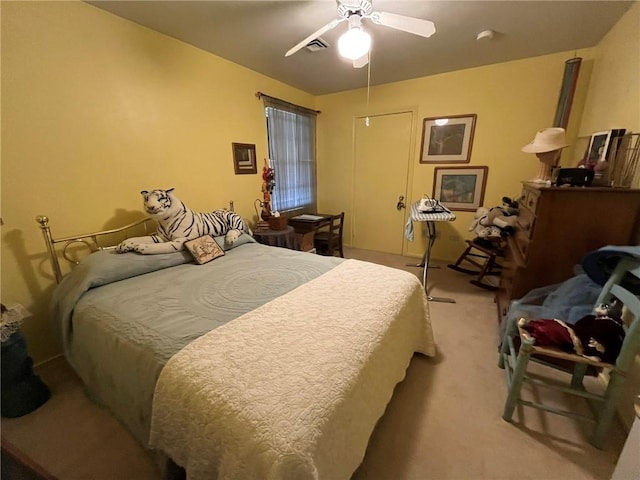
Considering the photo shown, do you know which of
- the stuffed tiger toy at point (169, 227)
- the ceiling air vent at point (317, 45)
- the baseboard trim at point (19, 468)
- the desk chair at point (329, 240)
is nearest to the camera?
the baseboard trim at point (19, 468)

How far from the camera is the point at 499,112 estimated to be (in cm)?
296

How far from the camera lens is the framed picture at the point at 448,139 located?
316 centimetres

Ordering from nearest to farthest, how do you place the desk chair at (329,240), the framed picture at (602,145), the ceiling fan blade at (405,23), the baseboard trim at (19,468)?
1. the baseboard trim at (19,468)
2. the ceiling fan blade at (405,23)
3. the framed picture at (602,145)
4. the desk chair at (329,240)

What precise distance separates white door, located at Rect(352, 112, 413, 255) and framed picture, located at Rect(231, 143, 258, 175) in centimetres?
161

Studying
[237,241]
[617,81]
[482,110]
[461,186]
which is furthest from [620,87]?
[237,241]

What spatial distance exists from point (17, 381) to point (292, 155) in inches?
130

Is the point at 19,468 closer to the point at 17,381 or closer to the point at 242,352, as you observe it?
the point at 242,352

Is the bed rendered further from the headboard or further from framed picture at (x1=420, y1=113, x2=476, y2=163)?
framed picture at (x1=420, y1=113, x2=476, y2=163)

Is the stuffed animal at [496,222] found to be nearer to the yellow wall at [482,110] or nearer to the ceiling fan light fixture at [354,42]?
the yellow wall at [482,110]

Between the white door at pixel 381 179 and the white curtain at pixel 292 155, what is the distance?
0.72m

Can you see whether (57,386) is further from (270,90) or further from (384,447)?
(270,90)

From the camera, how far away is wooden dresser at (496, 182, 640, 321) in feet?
5.17

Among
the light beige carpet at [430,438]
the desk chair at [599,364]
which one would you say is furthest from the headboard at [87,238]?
the desk chair at [599,364]

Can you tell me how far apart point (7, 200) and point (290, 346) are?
6.37 ft
